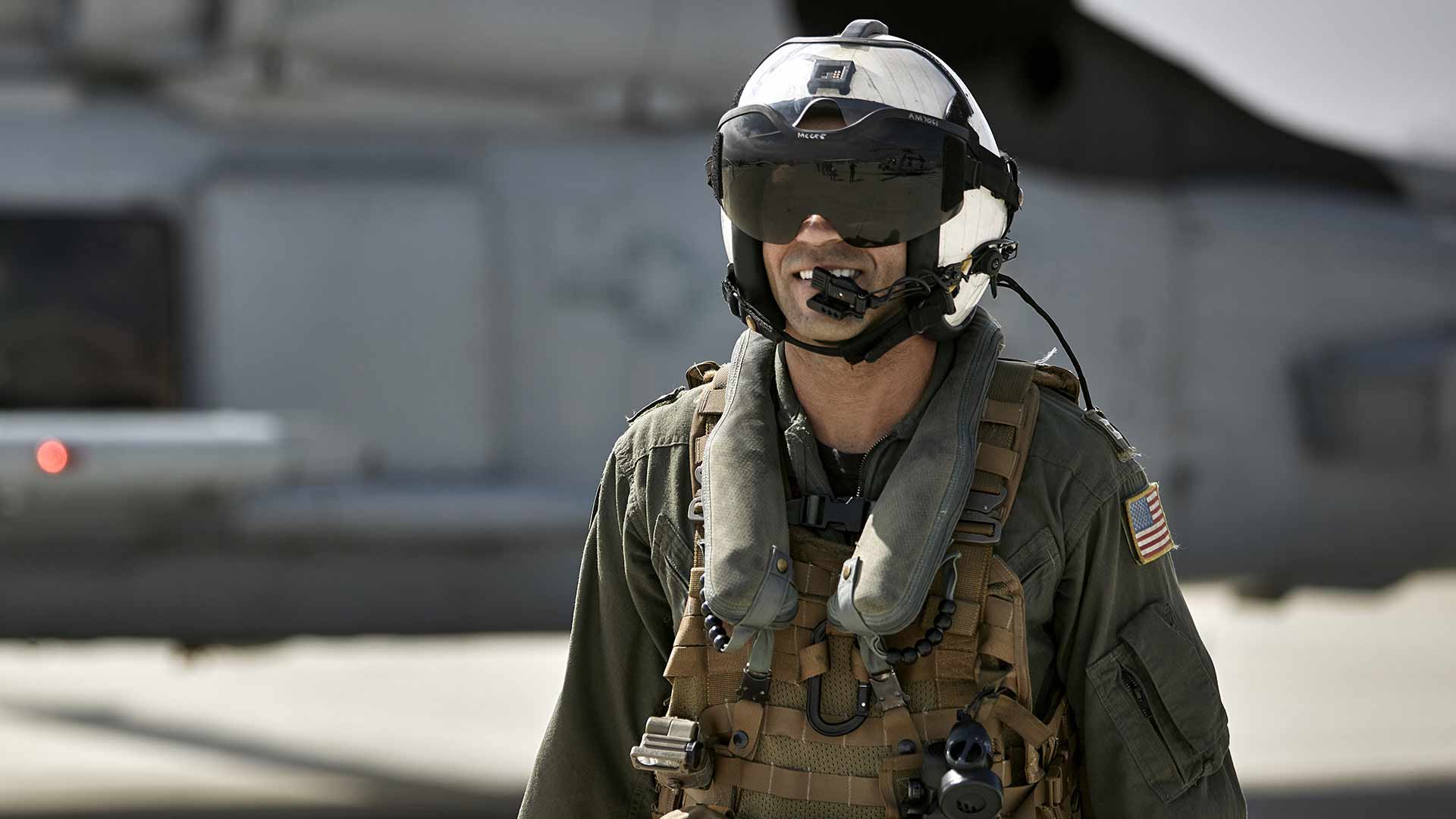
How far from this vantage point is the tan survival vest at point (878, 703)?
1.87 metres

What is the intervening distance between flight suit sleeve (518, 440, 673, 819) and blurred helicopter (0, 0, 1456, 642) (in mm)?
2370

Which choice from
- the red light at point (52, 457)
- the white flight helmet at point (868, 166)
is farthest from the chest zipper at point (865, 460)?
the red light at point (52, 457)

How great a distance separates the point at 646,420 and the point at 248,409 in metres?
2.63

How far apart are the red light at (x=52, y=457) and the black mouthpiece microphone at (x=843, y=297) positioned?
2.87 m

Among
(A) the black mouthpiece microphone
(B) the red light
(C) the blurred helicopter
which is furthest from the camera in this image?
(C) the blurred helicopter

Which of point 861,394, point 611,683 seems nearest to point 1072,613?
point 861,394

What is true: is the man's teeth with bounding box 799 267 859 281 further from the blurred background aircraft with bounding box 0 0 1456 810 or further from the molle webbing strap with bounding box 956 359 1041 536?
the blurred background aircraft with bounding box 0 0 1456 810

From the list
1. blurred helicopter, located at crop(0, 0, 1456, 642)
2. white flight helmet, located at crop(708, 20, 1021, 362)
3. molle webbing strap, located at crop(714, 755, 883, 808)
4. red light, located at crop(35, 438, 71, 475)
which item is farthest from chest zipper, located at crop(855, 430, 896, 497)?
red light, located at crop(35, 438, 71, 475)

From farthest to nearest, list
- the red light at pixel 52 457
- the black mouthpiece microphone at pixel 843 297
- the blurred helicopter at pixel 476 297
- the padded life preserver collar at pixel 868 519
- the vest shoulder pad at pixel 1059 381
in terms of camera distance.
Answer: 1. the blurred helicopter at pixel 476 297
2. the red light at pixel 52 457
3. the vest shoulder pad at pixel 1059 381
4. the black mouthpiece microphone at pixel 843 297
5. the padded life preserver collar at pixel 868 519

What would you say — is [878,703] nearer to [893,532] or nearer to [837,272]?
[893,532]

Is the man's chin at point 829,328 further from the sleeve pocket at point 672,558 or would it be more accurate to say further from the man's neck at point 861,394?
the sleeve pocket at point 672,558

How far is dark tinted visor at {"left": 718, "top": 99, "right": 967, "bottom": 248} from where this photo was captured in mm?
1944

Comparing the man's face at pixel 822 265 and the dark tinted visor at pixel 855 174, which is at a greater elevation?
the dark tinted visor at pixel 855 174

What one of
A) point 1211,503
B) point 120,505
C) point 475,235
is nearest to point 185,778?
point 120,505
